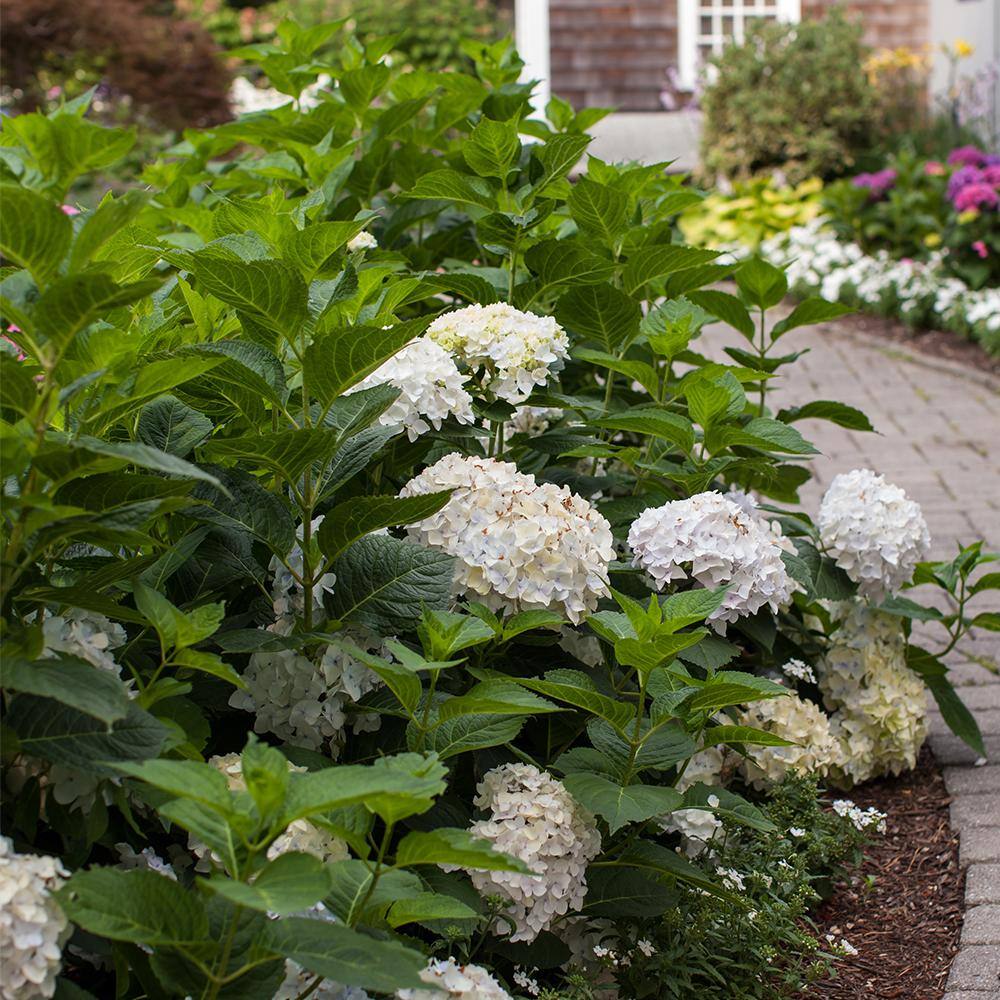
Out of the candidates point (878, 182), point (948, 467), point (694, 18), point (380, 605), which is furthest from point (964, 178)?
point (380, 605)

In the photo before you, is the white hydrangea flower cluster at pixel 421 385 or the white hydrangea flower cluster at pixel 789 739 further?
the white hydrangea flower cluster at pixel 789 739

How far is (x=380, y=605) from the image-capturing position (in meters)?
2.09

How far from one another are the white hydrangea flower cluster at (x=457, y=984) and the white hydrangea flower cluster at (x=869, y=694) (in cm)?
153

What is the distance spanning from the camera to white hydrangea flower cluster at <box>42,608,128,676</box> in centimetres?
172

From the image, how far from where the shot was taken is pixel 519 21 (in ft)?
47.7

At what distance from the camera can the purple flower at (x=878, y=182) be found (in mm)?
9648

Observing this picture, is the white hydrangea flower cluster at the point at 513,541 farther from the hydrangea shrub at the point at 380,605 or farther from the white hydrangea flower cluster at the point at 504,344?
the white hydrangea flower cluster at the point at 504,344

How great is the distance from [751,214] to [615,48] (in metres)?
4.63

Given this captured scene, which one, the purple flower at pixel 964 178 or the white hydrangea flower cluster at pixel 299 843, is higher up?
the purple flower at pixel 964 178

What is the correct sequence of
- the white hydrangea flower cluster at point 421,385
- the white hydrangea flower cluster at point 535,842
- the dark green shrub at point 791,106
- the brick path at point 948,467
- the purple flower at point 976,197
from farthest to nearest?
the dark green shrub at point 791,106 → the purple flower at point 976,197 → the brick path at point 948,467 → the white hydrangea flower cluster at point 421,385 → the white hydrangea flower cluster at point 535,842

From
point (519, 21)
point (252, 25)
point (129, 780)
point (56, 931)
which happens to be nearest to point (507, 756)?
point (129, 780)

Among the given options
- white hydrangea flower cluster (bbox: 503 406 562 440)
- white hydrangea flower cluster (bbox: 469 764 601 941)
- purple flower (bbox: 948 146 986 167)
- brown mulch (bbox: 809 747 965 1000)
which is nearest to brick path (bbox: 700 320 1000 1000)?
brown mulch (bbox: 809 747 965 1000)

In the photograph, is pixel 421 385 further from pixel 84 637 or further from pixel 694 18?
pixel 694 18

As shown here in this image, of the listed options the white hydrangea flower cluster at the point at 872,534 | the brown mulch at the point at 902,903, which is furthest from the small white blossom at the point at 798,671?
the brown mulch at the point at 902,903
